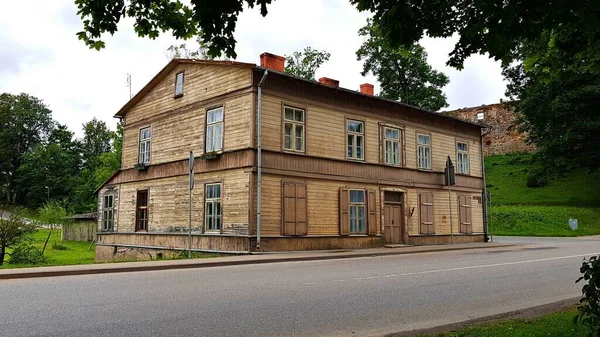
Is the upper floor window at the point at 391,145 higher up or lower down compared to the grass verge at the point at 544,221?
higher up

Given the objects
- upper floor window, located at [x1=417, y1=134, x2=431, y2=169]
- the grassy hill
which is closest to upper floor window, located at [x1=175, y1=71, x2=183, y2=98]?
upper floor window, located at [x1=417, y1=134, x2=431, y2=169]

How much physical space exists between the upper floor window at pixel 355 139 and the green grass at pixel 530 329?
1569cm

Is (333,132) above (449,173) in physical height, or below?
above

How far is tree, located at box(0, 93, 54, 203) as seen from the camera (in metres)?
81.3

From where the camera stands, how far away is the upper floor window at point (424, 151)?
25086 mm

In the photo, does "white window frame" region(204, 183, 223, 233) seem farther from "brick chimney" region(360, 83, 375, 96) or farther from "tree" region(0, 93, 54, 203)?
"tree" region(0, 93, 54, 203)

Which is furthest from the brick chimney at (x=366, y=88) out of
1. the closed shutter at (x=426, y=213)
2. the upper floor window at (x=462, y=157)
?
the upper floor window at (x=462, y=157)

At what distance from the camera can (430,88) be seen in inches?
1908

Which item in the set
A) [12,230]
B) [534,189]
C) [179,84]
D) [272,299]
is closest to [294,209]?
[179,84]

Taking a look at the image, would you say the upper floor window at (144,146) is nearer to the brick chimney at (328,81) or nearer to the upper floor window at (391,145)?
Answer: the brick chimney at (328,81)

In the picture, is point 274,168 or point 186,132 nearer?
point 274,168

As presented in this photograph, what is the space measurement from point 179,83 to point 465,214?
16.0 metres

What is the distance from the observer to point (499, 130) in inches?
2420

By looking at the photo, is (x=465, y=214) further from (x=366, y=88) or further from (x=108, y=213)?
(x=108, y=213)
